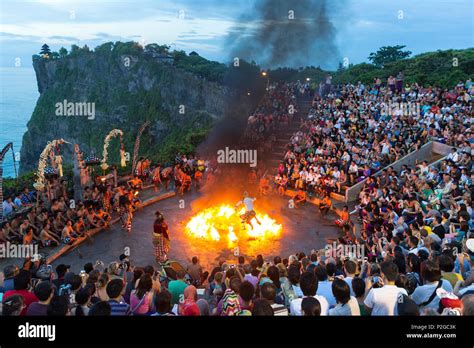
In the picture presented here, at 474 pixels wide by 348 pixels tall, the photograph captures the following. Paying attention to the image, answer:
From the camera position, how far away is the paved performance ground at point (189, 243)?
43.5 feet

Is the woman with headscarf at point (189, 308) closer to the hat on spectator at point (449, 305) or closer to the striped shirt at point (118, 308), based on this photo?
the striped shirt at point (118, 308)

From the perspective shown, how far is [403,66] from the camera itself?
39.1 meters

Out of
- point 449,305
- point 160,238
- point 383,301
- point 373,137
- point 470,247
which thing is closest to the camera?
point 449,305

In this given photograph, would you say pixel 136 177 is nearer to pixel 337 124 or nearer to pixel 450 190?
pixel 337 124

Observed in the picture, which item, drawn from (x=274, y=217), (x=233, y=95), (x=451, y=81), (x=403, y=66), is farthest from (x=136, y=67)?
(x=274, y=217)

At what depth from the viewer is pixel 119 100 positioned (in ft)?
304

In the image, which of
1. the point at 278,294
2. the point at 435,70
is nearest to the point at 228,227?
the point at 278,294

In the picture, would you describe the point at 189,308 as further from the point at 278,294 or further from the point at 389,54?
the point at 389,54

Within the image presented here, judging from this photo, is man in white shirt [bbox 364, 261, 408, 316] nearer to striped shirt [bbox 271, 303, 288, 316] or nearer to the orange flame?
striped shirt [bbox 271, 303, 288, 316]

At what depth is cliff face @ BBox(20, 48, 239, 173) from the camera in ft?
244

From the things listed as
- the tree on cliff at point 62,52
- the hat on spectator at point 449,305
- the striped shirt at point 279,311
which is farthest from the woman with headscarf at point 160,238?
the tree on cliff at point 62,52

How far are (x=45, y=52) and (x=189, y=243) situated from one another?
107087mm

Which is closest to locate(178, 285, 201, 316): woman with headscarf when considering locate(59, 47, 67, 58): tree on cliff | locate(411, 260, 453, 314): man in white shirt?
locate(411, 260, 453, 314): man in white shirt

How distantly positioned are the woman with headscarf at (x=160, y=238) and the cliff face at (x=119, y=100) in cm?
5216
